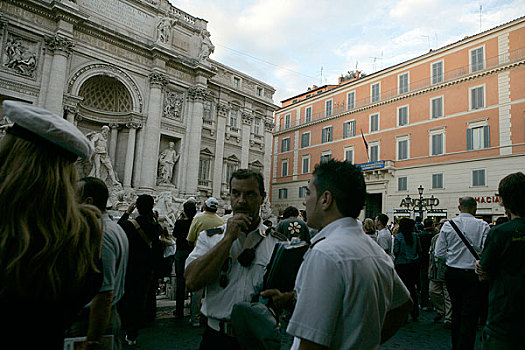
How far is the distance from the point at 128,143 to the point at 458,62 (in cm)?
2208

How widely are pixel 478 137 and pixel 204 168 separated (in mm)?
17752

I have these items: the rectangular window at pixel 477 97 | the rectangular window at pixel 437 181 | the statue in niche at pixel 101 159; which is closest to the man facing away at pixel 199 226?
the statue in niche at pixel 101 159

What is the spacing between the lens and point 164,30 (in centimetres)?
1950

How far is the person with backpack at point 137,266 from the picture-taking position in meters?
4.49

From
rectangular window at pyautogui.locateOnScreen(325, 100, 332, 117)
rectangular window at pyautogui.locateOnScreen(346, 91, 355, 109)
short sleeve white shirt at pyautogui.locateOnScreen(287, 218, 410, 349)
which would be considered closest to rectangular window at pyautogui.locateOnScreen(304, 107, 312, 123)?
rectangular window at pyautogui.locateOnScreen(325, 100, 332, 117)

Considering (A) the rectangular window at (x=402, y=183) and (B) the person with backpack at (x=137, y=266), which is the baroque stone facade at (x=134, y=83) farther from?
(B) the person with backpack at (x=137, y=266)

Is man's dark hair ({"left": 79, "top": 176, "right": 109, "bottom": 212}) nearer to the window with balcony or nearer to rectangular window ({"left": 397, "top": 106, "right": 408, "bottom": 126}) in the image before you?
rectangular window ({"left": 397, "top": 106, "right": 408, "bottom": 126})

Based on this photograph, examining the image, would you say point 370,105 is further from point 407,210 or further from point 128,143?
point 128,143

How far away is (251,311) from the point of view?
1.45 meters

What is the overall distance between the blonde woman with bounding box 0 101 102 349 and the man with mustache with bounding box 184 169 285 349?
2.65ft

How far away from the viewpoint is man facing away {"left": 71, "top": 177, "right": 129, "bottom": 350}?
1936mm

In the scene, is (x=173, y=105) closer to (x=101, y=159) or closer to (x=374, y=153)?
(x=101, y=159)

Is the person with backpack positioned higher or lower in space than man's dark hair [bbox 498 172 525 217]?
lower

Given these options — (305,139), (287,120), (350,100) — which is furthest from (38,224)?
(287,120)
